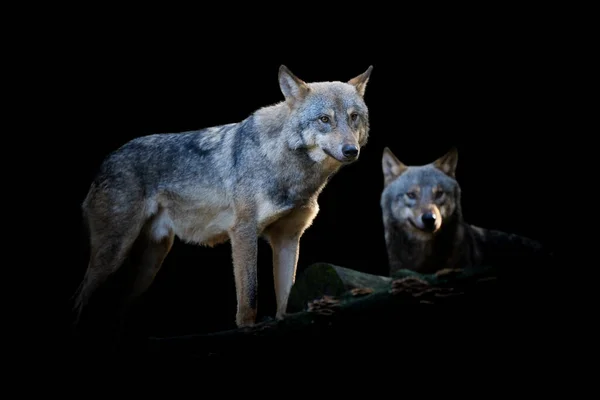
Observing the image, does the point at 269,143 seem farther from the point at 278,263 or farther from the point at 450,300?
the point at 450,300

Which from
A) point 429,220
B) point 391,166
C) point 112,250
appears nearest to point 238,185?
point 391,166

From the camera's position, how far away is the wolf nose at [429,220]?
6543mm

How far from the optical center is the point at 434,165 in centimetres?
730

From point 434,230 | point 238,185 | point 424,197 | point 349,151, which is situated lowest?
point 434,230

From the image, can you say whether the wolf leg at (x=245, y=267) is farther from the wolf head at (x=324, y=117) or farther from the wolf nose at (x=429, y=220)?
the wolf nose at (x=429, y=220)

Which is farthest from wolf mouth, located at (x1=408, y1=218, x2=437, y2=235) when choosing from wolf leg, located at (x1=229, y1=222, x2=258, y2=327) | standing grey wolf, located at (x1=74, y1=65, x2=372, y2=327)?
wolf leg, located at (x1=229, y1=222, x2=258, y2=327)

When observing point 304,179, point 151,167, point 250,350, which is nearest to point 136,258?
point 151,167

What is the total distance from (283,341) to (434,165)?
278 centimetres

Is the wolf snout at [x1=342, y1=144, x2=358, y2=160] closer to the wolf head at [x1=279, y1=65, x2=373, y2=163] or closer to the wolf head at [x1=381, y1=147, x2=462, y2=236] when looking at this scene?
the wolf head at [x1=279, y1=65, x2=373, y2=163]

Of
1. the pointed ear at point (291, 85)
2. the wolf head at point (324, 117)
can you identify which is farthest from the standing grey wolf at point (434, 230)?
the pointed ear at point (291, 85)

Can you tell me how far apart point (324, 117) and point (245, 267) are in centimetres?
172

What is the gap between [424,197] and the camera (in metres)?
6.82

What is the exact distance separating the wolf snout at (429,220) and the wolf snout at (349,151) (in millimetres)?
886

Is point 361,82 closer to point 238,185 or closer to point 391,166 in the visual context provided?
point 391,166
